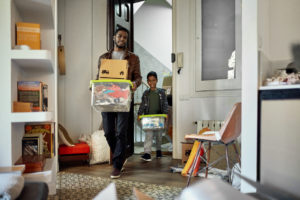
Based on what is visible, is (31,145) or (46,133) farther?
(46,133)

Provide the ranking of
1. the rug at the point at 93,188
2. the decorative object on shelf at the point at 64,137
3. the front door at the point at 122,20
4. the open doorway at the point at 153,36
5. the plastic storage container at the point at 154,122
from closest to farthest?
the rug at the point at 93,188 < the decorative object on shelf at the point at 64,137 < the plastic storage container at the point at 154,122 < the front door at the point at 122,20 < the open doorway at the point at 153,36

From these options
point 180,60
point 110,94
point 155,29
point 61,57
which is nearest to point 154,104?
point 180,60

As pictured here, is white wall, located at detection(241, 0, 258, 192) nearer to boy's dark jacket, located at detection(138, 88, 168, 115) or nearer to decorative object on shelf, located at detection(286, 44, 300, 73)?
decorative object on shelf, located at detection(286, 44, 300, 73)

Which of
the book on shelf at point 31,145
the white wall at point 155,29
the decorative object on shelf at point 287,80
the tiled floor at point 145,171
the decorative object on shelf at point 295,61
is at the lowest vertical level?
the tiled floor at point 145,171

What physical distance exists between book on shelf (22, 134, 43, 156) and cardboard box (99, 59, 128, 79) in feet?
2.90

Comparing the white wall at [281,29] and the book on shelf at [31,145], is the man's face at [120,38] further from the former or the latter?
the white wall at [281,29]

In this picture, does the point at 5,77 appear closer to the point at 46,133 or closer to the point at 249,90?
the point at 46,133

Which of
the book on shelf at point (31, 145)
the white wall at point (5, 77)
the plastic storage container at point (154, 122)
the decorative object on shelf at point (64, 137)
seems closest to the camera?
the white wall at point (5, 77)

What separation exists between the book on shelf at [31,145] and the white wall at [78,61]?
1783 mm

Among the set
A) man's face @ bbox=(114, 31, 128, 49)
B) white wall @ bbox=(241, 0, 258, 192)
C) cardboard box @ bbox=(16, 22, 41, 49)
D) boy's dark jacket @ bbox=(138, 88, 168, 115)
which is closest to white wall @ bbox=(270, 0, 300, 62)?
white wall @ bbox=(241, 0, 258, 192)

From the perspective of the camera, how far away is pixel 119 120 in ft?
9.02

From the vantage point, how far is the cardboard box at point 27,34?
1.66m

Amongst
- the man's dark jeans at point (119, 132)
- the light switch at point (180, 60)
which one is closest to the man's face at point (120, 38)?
the man's dark jeans at point (119, 132)

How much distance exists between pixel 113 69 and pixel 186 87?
1479mm
